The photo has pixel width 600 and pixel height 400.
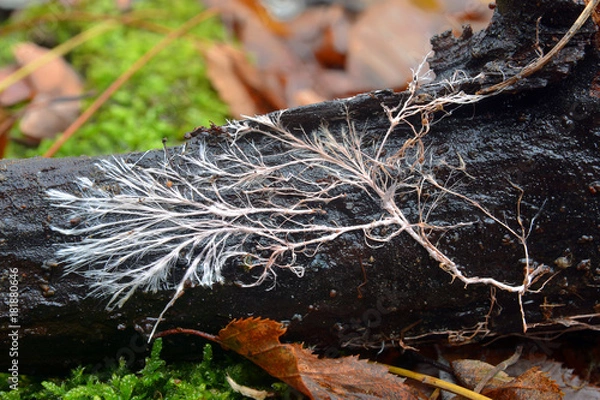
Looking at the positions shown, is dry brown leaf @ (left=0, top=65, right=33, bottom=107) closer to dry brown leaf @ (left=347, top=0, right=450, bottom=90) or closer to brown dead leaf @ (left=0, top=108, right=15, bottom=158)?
brown dead leaf @ (left=0, top=108, right=15, bottom=158)

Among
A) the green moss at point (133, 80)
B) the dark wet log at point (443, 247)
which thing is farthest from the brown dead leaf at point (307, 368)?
the green moss at point (133, 80)

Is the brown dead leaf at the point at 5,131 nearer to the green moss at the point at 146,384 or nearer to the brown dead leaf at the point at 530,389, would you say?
the green moss at the point at 146,384

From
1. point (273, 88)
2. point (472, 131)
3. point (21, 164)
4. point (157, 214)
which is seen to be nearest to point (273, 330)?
point (157, 214)

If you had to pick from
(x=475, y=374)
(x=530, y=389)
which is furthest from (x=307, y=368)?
(x=530, y=389)

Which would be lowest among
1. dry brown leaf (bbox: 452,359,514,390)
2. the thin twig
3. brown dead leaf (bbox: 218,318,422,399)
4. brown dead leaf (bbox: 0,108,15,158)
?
dry brown leaf (bbox: 452,359,514,390)

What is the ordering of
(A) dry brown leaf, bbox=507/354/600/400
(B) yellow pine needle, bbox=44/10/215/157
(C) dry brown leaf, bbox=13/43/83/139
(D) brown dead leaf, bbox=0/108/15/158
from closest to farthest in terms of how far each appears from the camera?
(A) dry brown leaf, bbox=507/354/600/400 < (B) yellow pine needle, bbox=44/10/215/157 < (D) brown dead leaf, bbox=0/108/15/158 < (C) dry brown leaf, bbox=13/43/83/139

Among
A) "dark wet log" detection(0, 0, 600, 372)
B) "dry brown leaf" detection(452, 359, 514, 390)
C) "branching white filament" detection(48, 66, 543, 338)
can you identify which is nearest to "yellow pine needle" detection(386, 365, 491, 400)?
"dry brown leaf" detection(452, 359, 514, 390)

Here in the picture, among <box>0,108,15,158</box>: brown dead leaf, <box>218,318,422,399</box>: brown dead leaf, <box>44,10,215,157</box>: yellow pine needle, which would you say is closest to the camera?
<box>218,318,422,399</box>: brown dead leaf

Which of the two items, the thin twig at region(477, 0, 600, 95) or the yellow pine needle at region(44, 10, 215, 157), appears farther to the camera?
the yellow pine needle at region(44, 10, 215, 157)
